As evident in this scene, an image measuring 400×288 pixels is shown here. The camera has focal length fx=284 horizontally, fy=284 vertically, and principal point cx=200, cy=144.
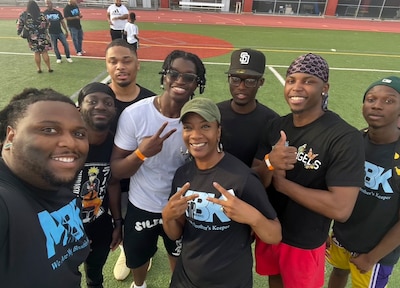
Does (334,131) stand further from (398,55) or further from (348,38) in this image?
(348,38)

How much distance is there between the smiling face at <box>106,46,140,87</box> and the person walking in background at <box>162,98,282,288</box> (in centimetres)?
124

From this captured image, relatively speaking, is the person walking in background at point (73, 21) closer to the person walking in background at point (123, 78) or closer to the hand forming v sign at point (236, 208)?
the person walking in background at point (123, 78)

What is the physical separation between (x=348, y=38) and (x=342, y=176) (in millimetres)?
17831

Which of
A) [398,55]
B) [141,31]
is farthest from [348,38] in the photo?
[141,31]

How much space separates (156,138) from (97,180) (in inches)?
26.3

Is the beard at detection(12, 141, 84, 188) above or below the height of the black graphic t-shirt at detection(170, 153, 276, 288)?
above

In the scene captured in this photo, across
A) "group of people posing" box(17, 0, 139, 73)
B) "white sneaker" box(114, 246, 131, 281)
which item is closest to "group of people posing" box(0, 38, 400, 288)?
"white sneaker" box(114, 246, 131, 281)

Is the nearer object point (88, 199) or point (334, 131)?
point (334, 131)

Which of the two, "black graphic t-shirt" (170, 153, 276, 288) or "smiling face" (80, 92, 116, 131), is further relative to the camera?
"smiling face" (80, 92, 116, 131)

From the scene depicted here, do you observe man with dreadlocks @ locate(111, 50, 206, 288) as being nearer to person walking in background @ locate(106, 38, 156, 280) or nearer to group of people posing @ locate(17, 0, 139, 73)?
person walking in background @ locate(106, 38, 156, 280)

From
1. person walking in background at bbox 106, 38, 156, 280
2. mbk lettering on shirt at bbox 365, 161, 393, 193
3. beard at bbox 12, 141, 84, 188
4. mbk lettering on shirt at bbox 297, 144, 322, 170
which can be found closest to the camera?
beard at bbox 12, 141, 84, 188

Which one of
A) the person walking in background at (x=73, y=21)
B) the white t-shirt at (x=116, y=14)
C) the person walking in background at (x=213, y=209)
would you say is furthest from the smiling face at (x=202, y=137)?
the person walking in background at (x=73, y=21)

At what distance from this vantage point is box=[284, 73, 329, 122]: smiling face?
6.88 ft

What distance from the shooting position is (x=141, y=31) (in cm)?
1638
